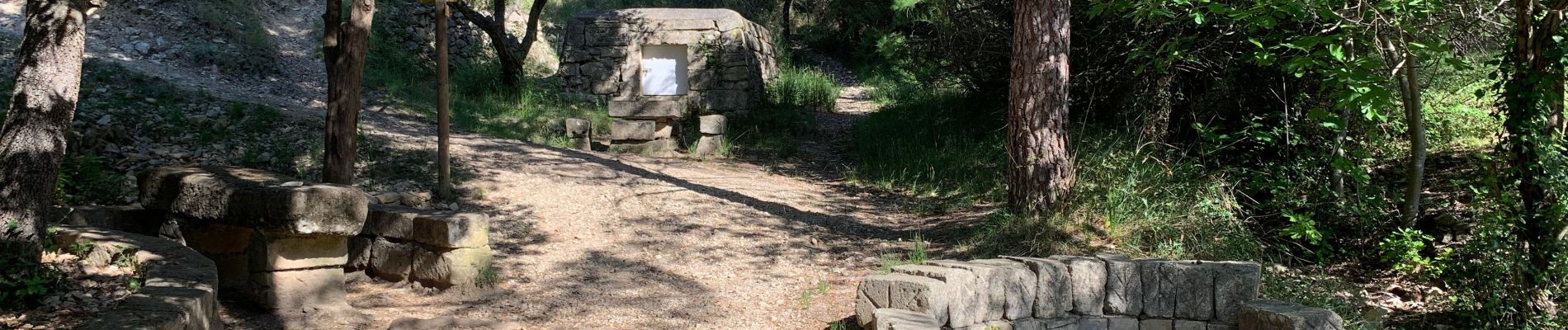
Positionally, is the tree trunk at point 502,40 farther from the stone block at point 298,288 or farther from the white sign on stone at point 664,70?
the stone block at point 298,288

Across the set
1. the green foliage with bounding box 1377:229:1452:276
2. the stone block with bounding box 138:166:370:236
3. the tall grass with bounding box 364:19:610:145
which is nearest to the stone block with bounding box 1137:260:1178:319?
the green foliage with bounding box 1377:229:1452:276

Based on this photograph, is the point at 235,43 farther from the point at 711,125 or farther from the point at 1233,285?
the point at 1233,285

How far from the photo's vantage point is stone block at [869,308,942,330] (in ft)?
15.3

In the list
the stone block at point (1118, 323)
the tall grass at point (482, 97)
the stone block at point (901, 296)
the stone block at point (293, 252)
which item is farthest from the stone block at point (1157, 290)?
the tall grass at point (482, 97)

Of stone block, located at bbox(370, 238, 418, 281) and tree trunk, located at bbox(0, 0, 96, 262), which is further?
stone block, located at bbox(370, 238, 418, 281)

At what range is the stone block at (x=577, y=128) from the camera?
12461mm

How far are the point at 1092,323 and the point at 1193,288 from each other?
0.59m

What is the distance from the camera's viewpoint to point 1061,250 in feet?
22.1

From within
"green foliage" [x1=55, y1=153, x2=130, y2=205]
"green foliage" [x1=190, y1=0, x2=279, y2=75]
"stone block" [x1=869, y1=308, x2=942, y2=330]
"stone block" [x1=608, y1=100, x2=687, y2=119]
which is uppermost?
"green foliage" [x1=190, y1=0, x2=279, y2=75]

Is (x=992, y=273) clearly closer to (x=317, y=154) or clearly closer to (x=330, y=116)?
(x=330, y=116)

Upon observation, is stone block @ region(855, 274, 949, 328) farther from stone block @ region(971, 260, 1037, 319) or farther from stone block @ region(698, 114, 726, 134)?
stone block @ region(698, 114, 726, 134)

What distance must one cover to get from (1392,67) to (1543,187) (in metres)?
1.18

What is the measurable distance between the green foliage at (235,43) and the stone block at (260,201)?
8.10m

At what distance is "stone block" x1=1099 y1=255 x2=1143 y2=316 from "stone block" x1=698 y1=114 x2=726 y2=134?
25.2ft
